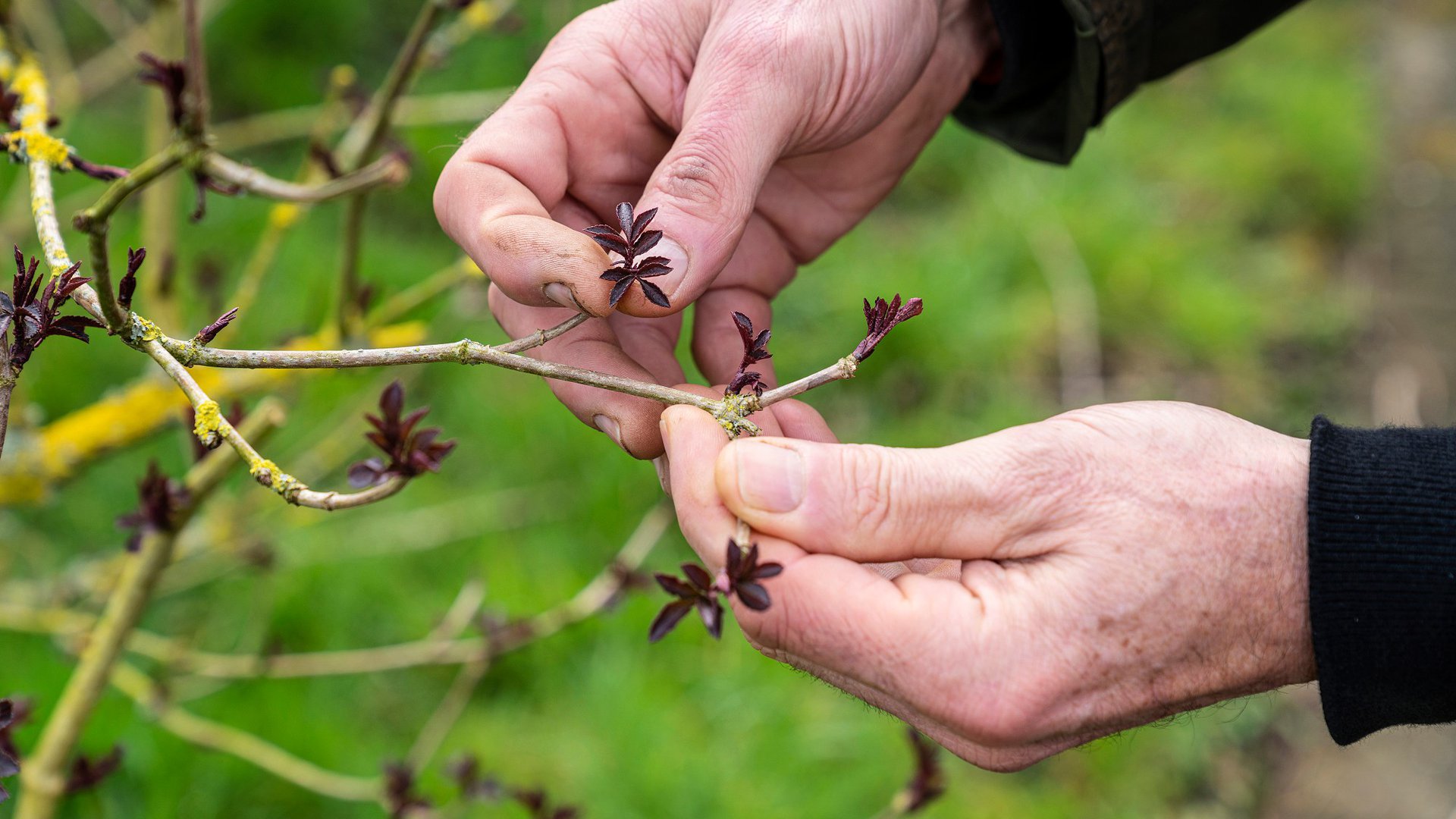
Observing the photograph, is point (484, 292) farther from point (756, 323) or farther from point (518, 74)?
point (518, 74)

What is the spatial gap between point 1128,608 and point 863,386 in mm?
2746

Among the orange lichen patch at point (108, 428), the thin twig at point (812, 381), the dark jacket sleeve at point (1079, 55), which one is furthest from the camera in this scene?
the dark jacket sleeve at point (1079, 55)

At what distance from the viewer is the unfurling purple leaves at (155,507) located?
1.57m

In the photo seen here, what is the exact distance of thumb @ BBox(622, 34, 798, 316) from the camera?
1569 millimetres

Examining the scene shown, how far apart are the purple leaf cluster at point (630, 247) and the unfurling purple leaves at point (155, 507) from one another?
2.47 feet

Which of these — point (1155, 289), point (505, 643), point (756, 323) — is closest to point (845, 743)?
point (505, 643)

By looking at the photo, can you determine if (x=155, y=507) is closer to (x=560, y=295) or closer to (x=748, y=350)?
(x=560, y=295)

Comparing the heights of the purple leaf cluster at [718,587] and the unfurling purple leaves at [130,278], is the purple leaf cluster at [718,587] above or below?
below

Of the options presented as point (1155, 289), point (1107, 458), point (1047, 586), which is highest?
point (1107, 458)

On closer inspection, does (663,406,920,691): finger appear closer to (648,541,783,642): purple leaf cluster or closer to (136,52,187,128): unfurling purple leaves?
(648,541,783,642): purple leaf cluster

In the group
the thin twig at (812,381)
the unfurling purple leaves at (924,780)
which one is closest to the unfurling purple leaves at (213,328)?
the thin twig at (812,381)

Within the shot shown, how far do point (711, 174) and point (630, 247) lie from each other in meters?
0.27

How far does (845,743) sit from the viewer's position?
117 inches

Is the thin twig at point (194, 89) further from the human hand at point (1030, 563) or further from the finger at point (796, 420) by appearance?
the finger at point (796, 420)
